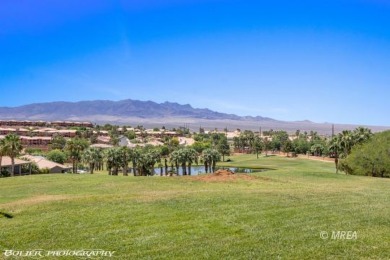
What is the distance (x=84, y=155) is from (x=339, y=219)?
7857 centimetres

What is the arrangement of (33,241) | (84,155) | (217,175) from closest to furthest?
(33,241) → (217,175) → (84,155)

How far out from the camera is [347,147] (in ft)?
274

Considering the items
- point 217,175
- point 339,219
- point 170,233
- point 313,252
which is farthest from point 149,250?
point 217,175

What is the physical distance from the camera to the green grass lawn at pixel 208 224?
1767cm

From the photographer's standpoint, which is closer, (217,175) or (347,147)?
(217,175)

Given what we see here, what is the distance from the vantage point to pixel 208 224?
2184 cm

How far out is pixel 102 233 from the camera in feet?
67.2

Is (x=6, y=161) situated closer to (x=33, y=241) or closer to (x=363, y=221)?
(x=33, y=241)

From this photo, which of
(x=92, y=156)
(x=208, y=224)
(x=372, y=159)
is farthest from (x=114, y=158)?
(x=208, y=224)

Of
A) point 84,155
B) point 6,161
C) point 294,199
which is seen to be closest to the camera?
point 294,199

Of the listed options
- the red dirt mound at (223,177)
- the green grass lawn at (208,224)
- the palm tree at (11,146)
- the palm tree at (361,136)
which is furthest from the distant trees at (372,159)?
the palm tree at (11,146)

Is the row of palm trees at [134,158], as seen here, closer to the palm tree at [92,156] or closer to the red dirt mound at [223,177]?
the palm tree at [92,156]

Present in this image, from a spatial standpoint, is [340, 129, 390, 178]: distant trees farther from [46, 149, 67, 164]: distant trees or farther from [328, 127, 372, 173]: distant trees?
[46, 149, 67, 164]: distant trees

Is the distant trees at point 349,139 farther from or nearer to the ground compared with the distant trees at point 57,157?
farther from the ground
